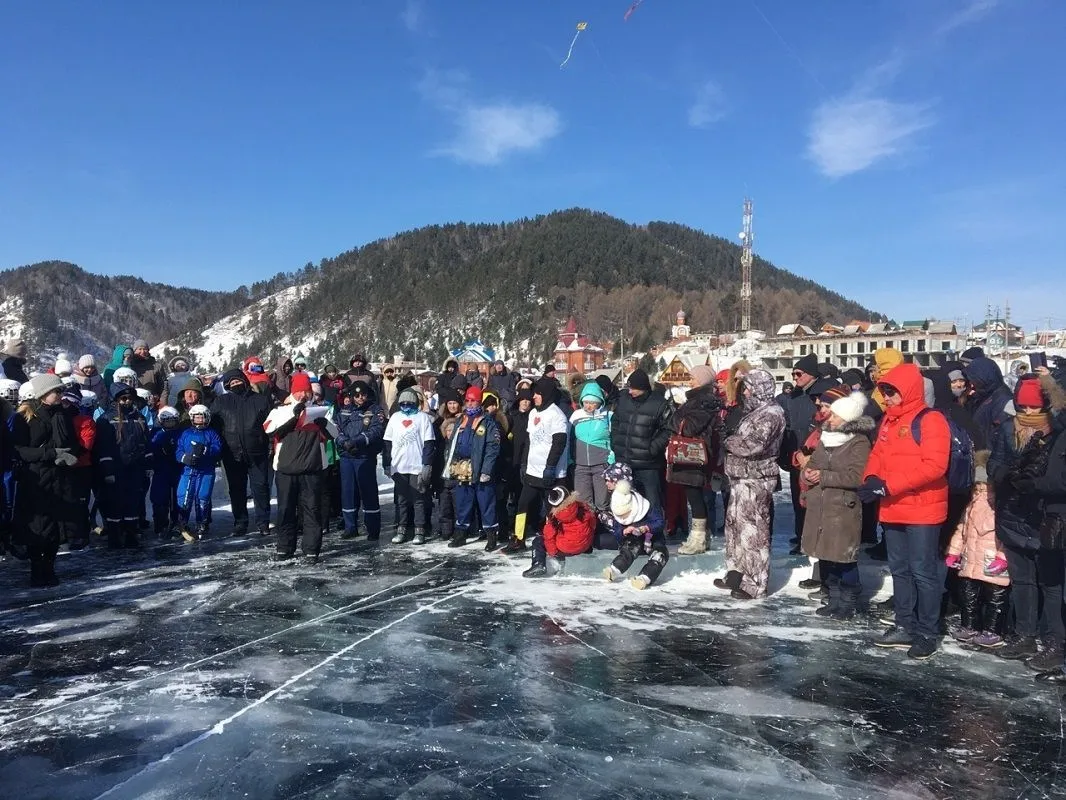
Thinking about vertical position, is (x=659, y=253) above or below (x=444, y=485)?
above

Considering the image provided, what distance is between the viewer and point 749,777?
125 inches

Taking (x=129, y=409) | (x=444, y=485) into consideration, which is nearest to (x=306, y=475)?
(x=444, y=485)

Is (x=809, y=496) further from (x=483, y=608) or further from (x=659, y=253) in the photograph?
(x=659, y=253)

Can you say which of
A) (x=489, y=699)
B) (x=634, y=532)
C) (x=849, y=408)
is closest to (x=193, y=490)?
(x=634, y=532)

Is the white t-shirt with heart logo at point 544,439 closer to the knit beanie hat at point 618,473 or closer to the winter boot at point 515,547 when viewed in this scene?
the winter boot at point 515,547

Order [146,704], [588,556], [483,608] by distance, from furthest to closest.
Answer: [588,556] → [483,608] → [146,704]

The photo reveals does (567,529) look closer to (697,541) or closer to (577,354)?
(697,541)

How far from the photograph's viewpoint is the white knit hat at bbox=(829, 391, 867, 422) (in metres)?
5.26

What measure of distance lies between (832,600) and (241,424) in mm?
6414

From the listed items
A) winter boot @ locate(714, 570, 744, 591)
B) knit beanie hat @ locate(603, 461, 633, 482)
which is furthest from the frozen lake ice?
knit beanie hat @ locate(603, 461, 633, 482)

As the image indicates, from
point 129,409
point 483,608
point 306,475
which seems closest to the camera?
point 483,608

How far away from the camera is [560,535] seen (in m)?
6.55

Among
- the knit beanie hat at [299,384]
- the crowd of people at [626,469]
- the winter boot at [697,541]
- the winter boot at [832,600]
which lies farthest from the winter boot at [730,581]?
the knit beanie hat at [299,384]

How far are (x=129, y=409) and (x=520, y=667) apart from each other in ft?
18.7
